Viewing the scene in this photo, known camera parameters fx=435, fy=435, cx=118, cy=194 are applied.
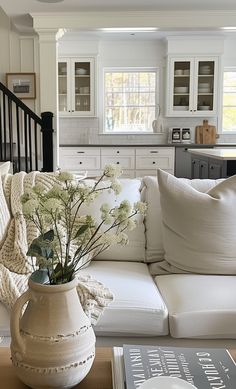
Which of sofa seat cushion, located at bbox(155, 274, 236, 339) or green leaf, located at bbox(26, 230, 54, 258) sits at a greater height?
green leaf, located at bbox(26, 230, 54, 258)

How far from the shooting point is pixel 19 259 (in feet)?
6.51

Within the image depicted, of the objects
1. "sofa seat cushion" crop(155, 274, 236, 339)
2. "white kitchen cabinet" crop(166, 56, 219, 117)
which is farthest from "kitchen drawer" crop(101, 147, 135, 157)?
"sofa seat cushion" crop(155, 274, 236, 339)

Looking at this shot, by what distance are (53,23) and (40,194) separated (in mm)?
4669

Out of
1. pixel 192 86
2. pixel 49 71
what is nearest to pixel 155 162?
pixel 192 86

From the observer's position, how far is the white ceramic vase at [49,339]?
3.18 feet

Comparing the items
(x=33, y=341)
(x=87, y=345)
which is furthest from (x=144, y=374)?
(x=33, y=341)

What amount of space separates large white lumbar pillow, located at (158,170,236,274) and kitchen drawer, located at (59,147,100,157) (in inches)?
191

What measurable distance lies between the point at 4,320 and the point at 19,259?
0.34 metres

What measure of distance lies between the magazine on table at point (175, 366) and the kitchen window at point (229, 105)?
6790 mm

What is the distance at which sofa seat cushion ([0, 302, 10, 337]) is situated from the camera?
5.58 ft

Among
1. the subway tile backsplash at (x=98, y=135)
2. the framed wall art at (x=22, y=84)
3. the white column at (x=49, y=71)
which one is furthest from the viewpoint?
the subway tile backsplash at (x=98, y=135)

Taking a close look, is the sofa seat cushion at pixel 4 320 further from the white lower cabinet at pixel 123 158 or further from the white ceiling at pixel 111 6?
the white lower cabinet at pixel 123 158

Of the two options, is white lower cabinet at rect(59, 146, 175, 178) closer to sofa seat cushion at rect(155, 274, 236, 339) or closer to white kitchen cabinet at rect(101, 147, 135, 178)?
white kitchen cabinet at rect(101, 147, 135, 178)

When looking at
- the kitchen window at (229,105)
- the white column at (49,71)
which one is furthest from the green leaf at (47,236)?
the kitchen window at (229,105)
